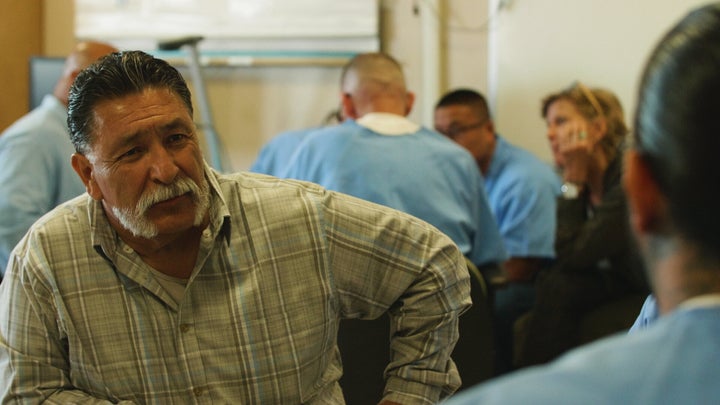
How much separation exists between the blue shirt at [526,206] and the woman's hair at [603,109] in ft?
1.12

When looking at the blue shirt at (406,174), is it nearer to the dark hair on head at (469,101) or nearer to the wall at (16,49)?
the dark hair on head at (469,101)

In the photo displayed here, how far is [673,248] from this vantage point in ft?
2.15

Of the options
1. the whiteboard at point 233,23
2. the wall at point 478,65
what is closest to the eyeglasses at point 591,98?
the wall at point 478,65

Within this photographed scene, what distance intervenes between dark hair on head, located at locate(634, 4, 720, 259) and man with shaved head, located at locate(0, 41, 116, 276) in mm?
2195

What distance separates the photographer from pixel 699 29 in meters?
0.64

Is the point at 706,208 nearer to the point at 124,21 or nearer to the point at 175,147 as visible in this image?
the point at 175,147

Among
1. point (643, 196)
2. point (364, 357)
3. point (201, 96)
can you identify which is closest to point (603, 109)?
point (364, 357)

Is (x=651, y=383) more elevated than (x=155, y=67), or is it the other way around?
(x=155, y=67)

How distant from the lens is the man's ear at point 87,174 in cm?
146

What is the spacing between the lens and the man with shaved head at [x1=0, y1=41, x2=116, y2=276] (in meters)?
2.49

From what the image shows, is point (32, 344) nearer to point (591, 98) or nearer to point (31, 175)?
point (31, 175)

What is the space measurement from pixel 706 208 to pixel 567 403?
0.57ft

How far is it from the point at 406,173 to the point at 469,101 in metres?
1.14

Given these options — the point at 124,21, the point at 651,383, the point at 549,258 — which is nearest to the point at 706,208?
the point at 651,383
